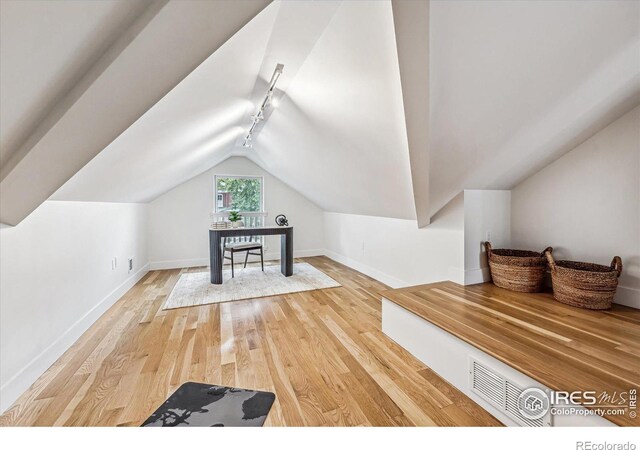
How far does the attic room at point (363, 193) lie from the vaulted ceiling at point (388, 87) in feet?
0.04

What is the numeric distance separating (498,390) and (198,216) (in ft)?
16.0

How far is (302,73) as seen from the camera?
76.6 inches

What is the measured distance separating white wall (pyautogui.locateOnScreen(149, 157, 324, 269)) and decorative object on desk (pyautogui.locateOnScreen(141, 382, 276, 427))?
3587mm

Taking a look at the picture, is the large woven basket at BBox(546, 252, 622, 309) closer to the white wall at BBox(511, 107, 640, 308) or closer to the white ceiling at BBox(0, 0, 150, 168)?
the white wall at BBox(511, 107, 640, 308)

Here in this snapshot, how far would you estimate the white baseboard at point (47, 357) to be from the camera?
4.81 ft

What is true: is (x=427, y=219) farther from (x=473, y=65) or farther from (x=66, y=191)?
(x=66, y=191)

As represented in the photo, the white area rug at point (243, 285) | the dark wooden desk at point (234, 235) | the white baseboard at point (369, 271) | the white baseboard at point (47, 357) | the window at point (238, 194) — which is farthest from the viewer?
the window at point (238, 194)

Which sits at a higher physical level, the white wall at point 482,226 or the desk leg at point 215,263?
the white wall at point 482,226

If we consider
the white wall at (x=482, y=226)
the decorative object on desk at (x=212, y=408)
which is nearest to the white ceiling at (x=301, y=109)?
the white wall at (x=482, y=226)

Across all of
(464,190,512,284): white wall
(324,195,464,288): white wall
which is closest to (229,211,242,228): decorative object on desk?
(324,195,464,288): white wall

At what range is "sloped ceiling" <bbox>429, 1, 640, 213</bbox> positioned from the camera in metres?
1.14

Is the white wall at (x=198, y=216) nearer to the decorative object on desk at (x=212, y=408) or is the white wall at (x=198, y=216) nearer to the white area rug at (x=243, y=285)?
the white area rug at (x=243, y=285)

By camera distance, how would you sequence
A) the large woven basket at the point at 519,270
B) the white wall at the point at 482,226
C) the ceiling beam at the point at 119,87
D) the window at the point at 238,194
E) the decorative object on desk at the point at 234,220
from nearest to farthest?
the ceiling beam at the point at 119,87 < the large woven basket at the point at 519,270 < the white wall at the point at 482,226 < the decorative object on desk at the point at 234,220 < the window at the point at 238,194

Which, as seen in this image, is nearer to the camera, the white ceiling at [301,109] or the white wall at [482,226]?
the white ceiling at [301,109]
